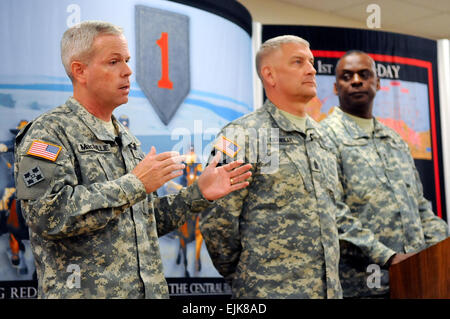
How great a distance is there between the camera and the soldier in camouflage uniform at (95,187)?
6.18ft

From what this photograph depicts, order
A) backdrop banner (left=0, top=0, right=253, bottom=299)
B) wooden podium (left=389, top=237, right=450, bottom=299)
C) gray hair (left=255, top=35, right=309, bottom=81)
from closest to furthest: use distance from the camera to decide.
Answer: wooden podium (left=389, top=237, right=450, bottom=299), gray hair (left=255, top=35, right=309, bottom=81), backdrop banner (left=0, top=0, right=253, bottom=299)

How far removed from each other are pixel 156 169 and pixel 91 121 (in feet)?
1.02

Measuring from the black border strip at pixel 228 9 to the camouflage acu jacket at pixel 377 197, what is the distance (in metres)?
0.89

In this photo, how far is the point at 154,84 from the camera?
3.40 meters

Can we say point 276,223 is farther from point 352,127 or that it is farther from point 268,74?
point 352,127

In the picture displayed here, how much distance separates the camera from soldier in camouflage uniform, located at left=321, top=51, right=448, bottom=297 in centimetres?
319

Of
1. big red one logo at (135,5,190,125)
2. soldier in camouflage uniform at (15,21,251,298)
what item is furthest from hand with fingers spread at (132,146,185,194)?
big red one logo at (135,5,190,125)

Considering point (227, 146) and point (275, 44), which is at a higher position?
point (275, 44)

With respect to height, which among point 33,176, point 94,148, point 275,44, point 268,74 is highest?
point 275,44

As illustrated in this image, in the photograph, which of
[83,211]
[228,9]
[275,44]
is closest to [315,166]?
[275,44]

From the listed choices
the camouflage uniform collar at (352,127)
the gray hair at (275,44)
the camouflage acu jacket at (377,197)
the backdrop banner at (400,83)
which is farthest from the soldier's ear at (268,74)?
the backdrop banner at (400,83)

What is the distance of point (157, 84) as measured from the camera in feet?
11.2

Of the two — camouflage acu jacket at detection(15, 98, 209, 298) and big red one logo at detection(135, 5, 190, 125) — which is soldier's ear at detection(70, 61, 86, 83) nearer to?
camouflage acu jacket at detection(15, 98, 209, 298)

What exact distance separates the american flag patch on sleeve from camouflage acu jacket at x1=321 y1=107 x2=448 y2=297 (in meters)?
1.61
